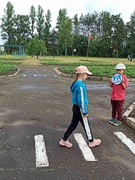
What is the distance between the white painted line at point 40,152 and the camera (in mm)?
3762

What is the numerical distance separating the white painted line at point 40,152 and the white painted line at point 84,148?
0.69 meters

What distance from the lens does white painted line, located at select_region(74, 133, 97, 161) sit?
13.2 feet

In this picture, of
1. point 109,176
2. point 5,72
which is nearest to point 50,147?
point 109,176

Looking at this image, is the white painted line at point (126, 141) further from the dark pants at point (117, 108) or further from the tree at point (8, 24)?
the tree at point (8, 24)

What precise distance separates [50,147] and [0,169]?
1117 millimetres

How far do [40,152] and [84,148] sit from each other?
835mm

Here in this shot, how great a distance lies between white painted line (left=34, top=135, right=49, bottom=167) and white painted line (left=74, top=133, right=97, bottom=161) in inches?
27.3

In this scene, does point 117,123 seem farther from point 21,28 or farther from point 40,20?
point 40,20

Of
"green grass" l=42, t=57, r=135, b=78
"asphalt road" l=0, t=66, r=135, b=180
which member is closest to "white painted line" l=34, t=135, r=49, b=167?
"asphalt road" l=0, t=66, r=135, b=180

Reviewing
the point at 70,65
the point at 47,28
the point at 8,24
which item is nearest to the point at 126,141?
the point at 70,65

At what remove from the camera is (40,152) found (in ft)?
13.7

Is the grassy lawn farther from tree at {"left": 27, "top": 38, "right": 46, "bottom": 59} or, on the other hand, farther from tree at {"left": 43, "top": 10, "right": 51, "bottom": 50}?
tree at {"left": 43, "top": 10, "right": 51, "bottom": 50}

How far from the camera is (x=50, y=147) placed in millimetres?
4418

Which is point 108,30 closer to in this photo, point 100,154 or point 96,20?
point 96,20
